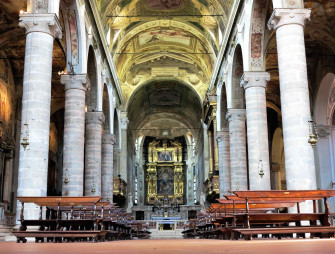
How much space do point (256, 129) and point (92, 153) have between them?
8333mm

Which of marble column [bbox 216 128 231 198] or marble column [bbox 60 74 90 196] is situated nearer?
marble column [bbox 60 74 90 196]

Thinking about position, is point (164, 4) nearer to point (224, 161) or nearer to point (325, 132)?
point (224, 161)

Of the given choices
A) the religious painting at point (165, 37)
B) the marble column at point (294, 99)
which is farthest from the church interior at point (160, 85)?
the religious painting at point (165, 37)

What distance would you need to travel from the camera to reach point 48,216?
13648mm

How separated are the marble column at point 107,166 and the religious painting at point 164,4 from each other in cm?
855

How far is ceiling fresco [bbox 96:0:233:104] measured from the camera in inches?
1041

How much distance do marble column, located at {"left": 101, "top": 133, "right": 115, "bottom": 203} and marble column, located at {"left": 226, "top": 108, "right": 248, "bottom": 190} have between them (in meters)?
8.27

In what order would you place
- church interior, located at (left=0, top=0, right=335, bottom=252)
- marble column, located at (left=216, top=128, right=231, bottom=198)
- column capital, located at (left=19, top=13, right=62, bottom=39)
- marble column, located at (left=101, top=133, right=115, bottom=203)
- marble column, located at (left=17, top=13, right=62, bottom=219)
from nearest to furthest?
marble column, located at (left=17, top=13, right=62, bottom=219) < church interior, located at (left=0, top=0, right=335, bottom=252) < column capital, located at (left=19, top=13, right=62, bottom=39) < marble column, located at (left=216, top=128, right=231, bottom=198) < marble column, located at (left=101, top=133, right=115, bottom=203)

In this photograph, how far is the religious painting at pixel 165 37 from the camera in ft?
106

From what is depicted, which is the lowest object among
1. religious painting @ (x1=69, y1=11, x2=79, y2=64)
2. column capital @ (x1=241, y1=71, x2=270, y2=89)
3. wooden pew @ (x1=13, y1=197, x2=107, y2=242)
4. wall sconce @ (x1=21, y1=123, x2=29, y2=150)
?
wooden pew @ (x1=13, y1=197, x2=107, y2=242)

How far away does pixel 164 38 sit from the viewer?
3341 centimetres

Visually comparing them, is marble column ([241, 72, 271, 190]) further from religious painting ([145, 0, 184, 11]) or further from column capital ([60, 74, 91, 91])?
religious painting ([145, 0, 184, 11])

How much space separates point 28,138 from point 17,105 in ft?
44.5

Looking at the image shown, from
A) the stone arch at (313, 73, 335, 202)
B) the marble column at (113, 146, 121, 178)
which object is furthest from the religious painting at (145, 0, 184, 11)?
the marble column at (113, 146, 121, 178)
